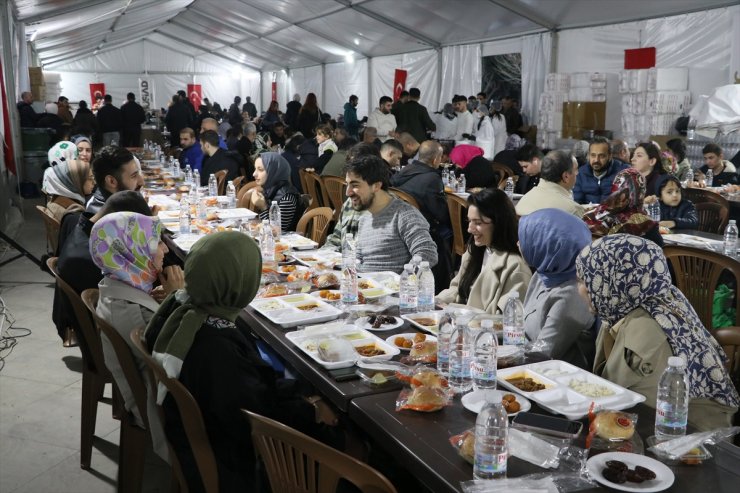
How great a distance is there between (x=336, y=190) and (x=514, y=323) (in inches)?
180

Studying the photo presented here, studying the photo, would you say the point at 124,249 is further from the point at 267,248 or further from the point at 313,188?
the point at 313,188

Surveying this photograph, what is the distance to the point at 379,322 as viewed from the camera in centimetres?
267

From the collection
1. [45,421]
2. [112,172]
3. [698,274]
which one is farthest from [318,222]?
[698,274]

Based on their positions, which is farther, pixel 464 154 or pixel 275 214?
pixel 464 154

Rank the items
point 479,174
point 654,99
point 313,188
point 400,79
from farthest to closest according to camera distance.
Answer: point 400,79 < point 654,99 < point 313,188 < point 479,174

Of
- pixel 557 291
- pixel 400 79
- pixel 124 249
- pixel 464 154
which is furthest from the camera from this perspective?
pixel 400 79

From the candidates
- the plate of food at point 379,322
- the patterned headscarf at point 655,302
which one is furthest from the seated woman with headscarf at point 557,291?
the plate of food at point 379,322

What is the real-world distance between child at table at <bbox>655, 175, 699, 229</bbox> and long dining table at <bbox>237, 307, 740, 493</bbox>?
3.14m

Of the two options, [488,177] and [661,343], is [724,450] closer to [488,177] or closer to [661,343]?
[661,343]

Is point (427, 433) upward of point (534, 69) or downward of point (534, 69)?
downward

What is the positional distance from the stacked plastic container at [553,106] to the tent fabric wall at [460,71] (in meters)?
2.17

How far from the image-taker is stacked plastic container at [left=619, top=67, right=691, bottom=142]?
27.5ft

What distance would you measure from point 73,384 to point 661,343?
331 cm

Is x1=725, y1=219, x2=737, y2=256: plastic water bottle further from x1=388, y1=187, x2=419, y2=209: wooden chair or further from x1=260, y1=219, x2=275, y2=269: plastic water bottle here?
x1=260, y1=219, x2=275, y2=269: plastic water bottle
